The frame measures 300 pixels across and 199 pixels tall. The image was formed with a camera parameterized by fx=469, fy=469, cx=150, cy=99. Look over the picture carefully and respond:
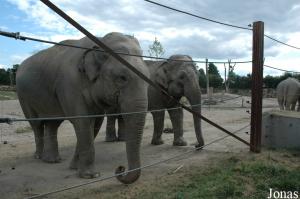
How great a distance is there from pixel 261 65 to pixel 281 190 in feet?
11.4

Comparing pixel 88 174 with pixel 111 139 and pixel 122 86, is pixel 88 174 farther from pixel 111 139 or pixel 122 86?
pixel 111 139

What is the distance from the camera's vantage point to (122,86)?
6.85 meters

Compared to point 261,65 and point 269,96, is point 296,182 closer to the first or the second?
point 261,65

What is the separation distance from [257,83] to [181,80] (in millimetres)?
1956

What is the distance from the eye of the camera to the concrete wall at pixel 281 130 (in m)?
9.90

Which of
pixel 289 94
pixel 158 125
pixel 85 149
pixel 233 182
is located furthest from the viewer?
pixel 289 94

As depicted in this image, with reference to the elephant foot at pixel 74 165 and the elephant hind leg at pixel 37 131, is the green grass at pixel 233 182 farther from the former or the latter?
the elephant hind leg at pixel 37 131

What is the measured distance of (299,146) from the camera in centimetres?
979

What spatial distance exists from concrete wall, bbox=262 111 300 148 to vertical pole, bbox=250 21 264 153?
99 cm

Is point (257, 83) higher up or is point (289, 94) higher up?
point (257, 83)

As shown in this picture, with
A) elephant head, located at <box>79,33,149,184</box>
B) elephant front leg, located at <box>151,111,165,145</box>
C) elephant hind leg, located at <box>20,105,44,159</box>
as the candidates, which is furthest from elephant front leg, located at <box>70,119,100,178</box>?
elephant front leg, located at <box>151,111,165,145</box>

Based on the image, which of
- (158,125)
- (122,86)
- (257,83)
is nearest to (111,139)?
(158,125)

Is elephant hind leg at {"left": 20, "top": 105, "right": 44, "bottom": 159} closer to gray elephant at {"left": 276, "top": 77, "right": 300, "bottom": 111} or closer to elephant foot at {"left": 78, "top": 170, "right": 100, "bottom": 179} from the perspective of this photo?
elephant foot at {"left": 78, "top": 170, "right": 100, "bottom": 179}

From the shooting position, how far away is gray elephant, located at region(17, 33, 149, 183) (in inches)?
262
